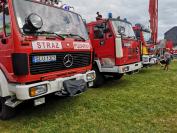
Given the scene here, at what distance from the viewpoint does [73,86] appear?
473 centimetres

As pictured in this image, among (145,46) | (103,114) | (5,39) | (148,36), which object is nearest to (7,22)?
(5,39)

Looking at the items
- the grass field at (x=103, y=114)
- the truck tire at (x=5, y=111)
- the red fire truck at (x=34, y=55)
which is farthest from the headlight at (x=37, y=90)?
the truck tire at (x=5, y=111)

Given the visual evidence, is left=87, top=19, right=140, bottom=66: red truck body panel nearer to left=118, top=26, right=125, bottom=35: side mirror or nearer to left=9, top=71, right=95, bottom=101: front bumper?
left=118, top=26, right=125, bottom=35: side mirror

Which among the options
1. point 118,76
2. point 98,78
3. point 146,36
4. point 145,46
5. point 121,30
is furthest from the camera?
point 146,36

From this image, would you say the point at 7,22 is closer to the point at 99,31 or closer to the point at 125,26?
the point at 99,31

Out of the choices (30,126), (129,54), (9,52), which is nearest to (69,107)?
(30,126)

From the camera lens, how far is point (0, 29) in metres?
4.44

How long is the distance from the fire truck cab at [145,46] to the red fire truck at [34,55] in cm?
670

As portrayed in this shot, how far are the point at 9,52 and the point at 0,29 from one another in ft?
1.85

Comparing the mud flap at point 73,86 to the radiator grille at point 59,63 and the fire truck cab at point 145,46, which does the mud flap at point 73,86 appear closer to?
the radiator grille at point 59,63

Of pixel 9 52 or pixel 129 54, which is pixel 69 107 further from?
pixel 129 54

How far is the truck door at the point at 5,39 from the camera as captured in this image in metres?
4.21

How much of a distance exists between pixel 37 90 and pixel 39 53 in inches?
26.1

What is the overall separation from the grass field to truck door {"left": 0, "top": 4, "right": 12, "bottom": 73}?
1202 millimetres
